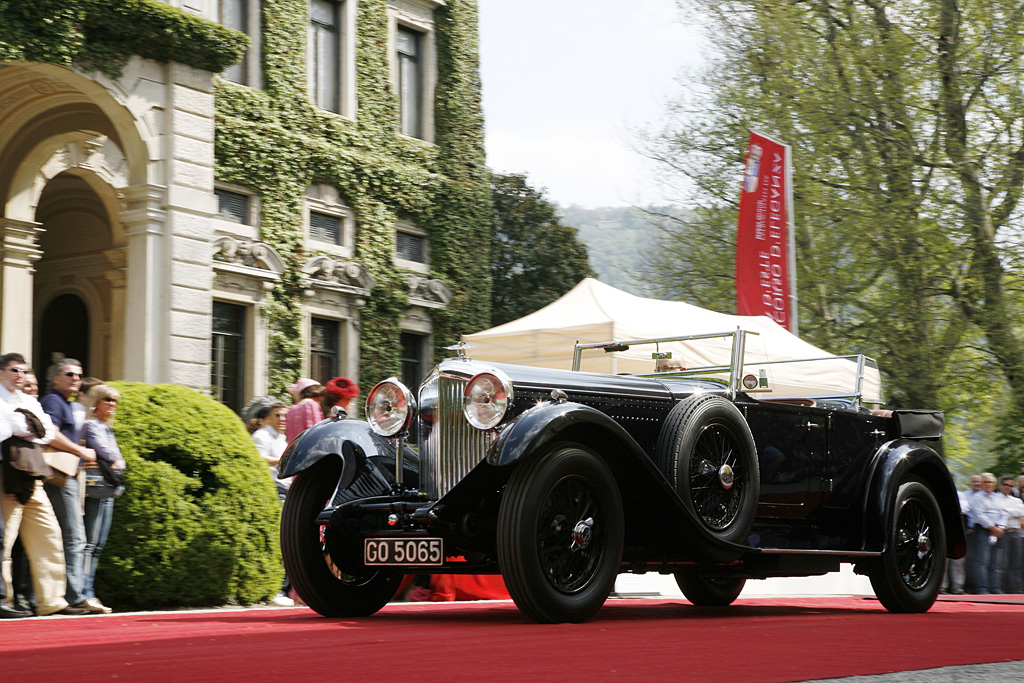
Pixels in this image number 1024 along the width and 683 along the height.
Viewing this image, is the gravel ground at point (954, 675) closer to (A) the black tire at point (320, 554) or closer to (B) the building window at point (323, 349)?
(A) the black tire at point (320, 554)

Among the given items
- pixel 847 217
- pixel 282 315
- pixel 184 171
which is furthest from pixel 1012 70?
pixel 184 171

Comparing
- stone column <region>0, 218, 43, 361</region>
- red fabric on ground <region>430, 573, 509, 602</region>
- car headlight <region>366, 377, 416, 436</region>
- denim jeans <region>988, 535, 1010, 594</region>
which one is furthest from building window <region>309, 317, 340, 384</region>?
car headlight <region>366, 377, 416, 436</region>

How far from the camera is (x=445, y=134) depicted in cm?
2170

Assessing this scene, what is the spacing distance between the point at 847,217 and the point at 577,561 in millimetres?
16650

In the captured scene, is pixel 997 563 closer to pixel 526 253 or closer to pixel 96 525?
pixel 96 525

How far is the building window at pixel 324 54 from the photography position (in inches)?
774

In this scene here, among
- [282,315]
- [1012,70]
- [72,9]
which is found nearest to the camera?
[72,9]

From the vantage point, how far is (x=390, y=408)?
6.61 m

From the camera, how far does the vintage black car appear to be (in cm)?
587

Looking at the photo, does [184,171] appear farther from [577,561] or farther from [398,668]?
[398,668]

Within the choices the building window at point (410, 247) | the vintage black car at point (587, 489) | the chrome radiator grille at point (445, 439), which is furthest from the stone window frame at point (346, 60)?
the chrome radiator grille at point (445, 439)

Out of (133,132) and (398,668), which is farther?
(133,132)

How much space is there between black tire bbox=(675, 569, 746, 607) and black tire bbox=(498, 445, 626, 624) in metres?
2.42

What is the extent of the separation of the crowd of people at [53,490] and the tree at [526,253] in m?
20.0
